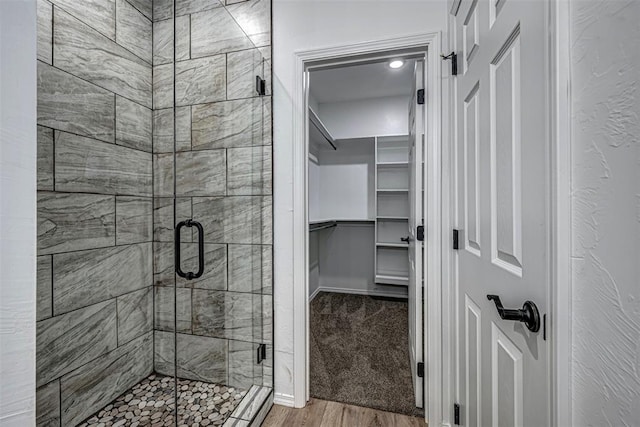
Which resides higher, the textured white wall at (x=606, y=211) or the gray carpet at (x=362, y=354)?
the textured white wall at (x=606, y=211)

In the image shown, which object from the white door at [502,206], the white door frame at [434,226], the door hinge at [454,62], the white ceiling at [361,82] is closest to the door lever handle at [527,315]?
the white door at [502,206]

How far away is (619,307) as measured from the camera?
0.44m

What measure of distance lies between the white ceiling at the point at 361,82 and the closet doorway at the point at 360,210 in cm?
1

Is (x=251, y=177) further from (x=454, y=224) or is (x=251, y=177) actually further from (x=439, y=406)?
(x=439, y=406)

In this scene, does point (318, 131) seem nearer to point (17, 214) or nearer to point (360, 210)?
point (360, 210)

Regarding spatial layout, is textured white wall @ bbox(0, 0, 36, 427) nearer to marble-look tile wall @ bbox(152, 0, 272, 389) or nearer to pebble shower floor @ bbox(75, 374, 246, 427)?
marble-look tile wall @ bbox(152, 0, 272, 389)

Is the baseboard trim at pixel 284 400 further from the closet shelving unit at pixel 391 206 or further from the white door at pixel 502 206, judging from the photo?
the closet shelving unit at pixel 391 206

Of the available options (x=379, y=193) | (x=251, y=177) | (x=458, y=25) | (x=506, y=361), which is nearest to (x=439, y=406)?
(x=506, y=361)

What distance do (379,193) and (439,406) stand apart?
2509mm

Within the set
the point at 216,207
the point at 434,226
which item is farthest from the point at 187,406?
the point at 434,226

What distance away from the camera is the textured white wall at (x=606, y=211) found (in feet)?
1.38

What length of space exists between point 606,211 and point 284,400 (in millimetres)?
1781

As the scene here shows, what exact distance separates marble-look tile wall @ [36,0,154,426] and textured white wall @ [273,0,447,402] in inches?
31.2

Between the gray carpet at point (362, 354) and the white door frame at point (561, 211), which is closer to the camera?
the white door frame at point (561, 211)
